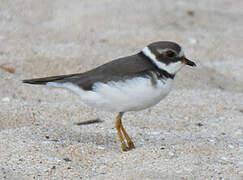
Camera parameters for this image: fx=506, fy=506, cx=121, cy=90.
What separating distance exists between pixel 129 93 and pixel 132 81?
0.09 meters

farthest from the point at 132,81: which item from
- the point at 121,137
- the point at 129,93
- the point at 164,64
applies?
the point at 121,137

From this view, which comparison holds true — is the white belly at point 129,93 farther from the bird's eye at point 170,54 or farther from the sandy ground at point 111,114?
the sandy ground at point 111,114

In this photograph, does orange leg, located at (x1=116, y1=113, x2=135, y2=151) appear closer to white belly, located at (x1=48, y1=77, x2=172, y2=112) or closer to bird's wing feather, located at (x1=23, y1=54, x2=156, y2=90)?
white belly, located at (x1=48, y1=77, x2=172, y2=112)

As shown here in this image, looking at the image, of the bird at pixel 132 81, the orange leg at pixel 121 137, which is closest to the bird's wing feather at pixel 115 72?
the bird at pixel 132 81

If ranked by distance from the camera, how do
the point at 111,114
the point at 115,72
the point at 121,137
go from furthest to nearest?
the point at 111,114
the point at 121,137
the point at 115,72

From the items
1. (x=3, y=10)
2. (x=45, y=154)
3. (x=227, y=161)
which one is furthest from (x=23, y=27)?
(x=227, y=161)

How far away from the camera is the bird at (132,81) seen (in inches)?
139

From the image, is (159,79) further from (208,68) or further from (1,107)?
(208,68)

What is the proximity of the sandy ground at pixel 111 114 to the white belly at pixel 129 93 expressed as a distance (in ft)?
1.32

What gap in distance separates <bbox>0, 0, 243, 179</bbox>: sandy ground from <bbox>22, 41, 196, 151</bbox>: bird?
42 cm

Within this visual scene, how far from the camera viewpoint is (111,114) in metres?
4.93

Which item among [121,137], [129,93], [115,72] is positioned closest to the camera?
[129,93]

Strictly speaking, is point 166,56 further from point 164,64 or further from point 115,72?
point 115,72

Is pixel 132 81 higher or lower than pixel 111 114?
higher
